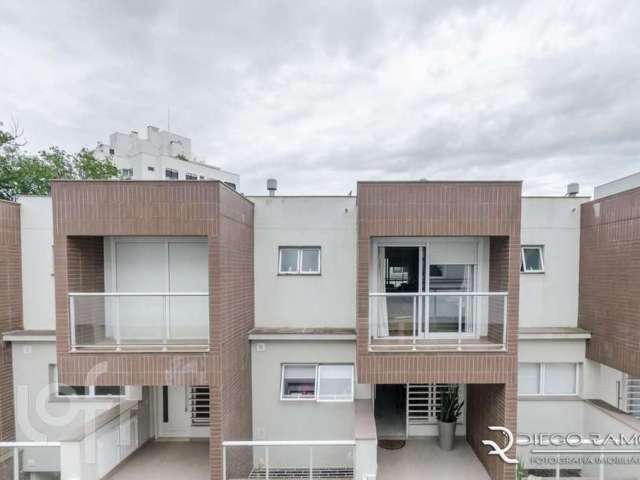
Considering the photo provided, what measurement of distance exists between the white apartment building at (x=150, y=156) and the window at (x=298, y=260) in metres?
29.9

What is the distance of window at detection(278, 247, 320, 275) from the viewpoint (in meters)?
7.78

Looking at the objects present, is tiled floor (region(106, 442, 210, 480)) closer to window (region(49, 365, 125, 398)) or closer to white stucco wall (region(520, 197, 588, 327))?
window (region(49, 365, 125, 398))

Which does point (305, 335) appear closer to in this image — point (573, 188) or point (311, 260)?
point (311, 260)

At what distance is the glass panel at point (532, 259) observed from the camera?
7.86 metres

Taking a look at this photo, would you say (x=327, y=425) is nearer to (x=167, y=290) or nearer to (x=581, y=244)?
(x=167, y=290)

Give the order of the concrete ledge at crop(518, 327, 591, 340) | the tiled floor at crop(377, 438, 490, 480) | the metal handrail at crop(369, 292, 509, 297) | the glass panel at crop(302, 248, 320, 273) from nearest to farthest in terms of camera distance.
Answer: the metal handrail at crop(369, 292, 509, 297), the tiled floor at crop(377, 438, 490, 480), the concrete ledge at crop(518, 327, 591, 340), the glass panel at crop(302, 248, 320, 273)

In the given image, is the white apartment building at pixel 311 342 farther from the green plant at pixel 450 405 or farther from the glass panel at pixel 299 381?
the green plant at pixel 450 405

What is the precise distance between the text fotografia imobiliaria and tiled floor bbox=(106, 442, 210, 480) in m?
5.87

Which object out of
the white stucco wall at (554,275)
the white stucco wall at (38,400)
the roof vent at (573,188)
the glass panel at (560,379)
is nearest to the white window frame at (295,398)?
the white stucco wall at (38,400)

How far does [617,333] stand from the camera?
6.57 meters

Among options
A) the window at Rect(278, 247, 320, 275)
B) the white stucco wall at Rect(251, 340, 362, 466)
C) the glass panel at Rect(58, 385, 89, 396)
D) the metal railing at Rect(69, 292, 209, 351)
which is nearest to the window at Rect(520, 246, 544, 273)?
the white stucco wall at Rect(251, 340, 362, 466)

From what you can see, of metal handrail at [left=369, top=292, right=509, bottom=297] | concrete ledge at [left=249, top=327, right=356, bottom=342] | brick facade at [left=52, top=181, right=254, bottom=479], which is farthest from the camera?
concrete ledge at [left=249, top=327, right=356, bottom=342]

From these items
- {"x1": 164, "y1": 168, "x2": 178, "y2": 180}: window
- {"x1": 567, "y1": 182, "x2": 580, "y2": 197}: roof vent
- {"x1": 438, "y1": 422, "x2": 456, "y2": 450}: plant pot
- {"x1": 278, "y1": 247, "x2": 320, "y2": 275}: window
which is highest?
{"x1": 164, "y1": 168, "x2": 178, "y2": 180}: window

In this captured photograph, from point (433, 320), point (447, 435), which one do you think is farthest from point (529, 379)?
point (433, 320)
